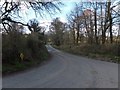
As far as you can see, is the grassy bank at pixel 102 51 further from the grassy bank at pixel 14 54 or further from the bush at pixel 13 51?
the grassy bank at pixel 14 54

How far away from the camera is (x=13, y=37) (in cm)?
2017

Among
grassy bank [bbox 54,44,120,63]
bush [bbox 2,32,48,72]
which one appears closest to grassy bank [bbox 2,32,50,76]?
bush [bbox 2,32,48,72]

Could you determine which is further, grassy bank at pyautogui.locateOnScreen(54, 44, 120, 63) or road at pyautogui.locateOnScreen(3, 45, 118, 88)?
grassy bank at pyautogui.locateOnScreen(54, 44, 120, 63)

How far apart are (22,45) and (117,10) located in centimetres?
2484

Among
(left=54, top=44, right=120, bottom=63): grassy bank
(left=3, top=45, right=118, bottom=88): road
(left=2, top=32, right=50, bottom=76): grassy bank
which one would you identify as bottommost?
(left=54, top=44, right=120, bottom=63): grassy bank

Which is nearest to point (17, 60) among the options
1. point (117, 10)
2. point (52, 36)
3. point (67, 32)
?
point (117, 10)

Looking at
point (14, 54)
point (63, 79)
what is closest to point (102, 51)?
point (14, 54)

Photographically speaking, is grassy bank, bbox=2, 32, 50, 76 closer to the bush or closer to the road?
the bush

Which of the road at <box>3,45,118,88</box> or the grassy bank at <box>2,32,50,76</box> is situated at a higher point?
the grassy bank at <box>2,32,50,76</box>

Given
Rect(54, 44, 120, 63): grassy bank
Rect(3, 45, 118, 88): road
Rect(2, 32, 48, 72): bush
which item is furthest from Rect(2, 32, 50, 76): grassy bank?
Rect(54, 44, 120, 63): grassy bank

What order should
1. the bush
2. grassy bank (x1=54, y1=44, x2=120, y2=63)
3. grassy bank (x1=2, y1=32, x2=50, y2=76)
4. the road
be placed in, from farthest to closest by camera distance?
grassy bank (x1=54, y1=44, x2=120, y2=63)
the bush
grassy bank (x1=2, y1=32, x2=50, y2=76)
the road

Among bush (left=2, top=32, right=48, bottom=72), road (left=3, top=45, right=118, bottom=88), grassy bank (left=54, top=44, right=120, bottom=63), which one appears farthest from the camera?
grassy bank (left=54, top=44, right=120, bottom=63)

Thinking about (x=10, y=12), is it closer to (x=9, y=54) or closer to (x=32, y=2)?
(x=32, y=2)

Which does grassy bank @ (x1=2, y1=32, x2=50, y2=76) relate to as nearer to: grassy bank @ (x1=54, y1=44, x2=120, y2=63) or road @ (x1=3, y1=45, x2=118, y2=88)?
road @ (x1=3, y1=45, x2=118, y2=88)
